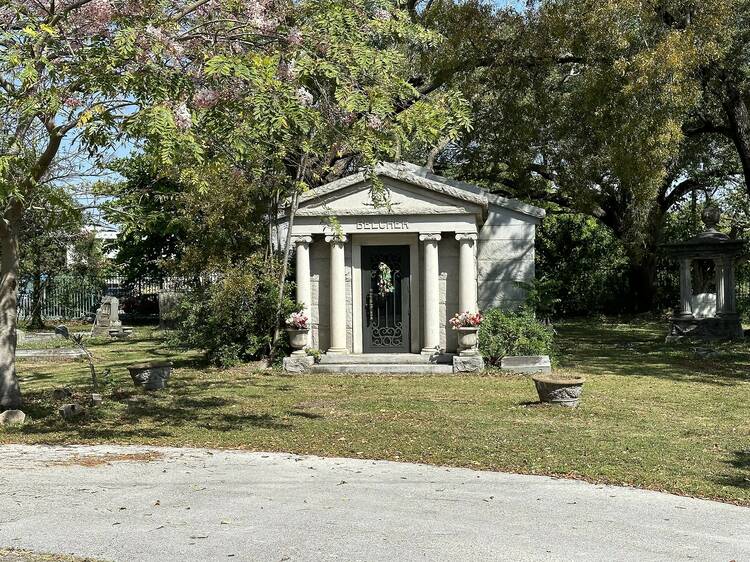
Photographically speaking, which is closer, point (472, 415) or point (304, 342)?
point (472, 415)

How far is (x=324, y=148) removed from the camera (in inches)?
488

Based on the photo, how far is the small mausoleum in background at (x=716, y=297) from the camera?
2386 centimetres

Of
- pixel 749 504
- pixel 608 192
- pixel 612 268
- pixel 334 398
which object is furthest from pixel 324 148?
pixel 612 268

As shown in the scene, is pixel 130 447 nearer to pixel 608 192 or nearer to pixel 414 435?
pixel 414 435

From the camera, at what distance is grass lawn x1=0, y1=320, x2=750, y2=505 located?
889 centimetres

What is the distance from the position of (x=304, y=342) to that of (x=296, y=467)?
914 cm

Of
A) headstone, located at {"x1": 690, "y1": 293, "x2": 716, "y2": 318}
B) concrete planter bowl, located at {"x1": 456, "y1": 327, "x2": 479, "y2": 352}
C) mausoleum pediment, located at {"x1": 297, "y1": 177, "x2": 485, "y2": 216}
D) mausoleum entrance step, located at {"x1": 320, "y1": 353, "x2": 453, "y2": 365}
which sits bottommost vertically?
mausoleum entrance step, located at {"x1": 320, "y1": 353, "x2": 453, "y2": 365}

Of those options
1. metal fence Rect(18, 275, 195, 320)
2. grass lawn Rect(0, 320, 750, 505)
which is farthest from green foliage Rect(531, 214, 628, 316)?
grass lawn Rect(0, 320, 750, 505)

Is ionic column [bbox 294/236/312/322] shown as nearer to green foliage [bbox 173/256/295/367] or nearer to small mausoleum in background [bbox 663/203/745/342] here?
green foliage [bbox 173/256/295/367]

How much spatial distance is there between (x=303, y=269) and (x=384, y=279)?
1.70 metres

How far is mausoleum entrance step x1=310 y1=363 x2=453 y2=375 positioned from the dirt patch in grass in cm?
828

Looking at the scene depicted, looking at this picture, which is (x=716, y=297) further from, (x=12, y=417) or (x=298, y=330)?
(x=12, y=417)

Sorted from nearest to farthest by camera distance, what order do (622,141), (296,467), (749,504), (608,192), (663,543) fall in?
(663,543) → (749,504) → (296,467) → (622,141) → (608,192)

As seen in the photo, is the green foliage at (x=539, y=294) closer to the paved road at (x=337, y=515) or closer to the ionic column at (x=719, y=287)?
the ionic column at (x=719, y=287)
